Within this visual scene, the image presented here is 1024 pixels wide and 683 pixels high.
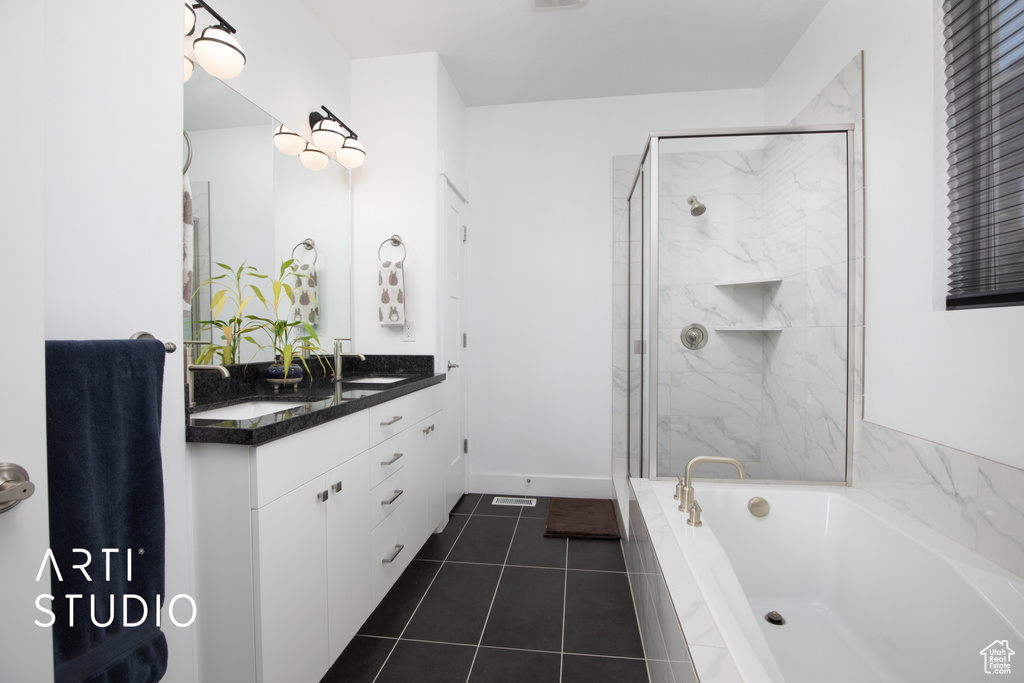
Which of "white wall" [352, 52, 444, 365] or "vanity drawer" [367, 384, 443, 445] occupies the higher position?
"white wall" [352, 52, 444, 365]

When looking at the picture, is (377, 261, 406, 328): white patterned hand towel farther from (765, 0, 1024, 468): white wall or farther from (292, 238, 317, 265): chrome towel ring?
(765, 0, 1024, 468): white wall

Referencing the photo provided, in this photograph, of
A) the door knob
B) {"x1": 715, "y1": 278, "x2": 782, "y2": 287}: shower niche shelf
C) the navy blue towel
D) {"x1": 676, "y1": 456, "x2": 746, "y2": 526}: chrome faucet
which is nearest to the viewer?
the door knob

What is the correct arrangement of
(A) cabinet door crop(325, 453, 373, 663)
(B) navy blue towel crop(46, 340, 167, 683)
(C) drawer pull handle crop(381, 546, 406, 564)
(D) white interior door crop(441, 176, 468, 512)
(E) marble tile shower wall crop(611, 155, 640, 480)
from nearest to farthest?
(B) navy blue towel crop(46, 340, 167, 683) < (A) cabinet door crop(325, 453, 373, 663) < (C) drawer pull handle crop(381, 546, 406, 564) < (D) white interior door crop(441, 176, 468, 512) < (E) marble tile shower wall crop(611, 155, 640, 480)

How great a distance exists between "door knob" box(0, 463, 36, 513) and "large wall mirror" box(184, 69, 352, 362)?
3.38 ft

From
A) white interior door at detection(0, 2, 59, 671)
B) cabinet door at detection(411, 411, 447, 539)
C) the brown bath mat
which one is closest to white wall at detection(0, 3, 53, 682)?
white interior door at detection(0, 2, 59, 671)

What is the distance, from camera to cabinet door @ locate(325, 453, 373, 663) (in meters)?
1.38

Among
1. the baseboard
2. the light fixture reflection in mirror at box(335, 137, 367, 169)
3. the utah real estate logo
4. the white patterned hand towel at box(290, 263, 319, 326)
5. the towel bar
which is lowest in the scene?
the baseboard

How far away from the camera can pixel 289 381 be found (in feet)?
6.12

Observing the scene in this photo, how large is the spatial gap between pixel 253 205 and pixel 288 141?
44 cm

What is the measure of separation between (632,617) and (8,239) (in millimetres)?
2015

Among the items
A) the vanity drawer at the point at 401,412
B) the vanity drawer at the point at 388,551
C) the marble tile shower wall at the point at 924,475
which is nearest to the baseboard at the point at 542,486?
the vanity drawer at the point at 401,412

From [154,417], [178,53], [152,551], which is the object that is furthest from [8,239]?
[178,53]

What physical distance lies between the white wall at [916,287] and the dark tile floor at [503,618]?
4.00ft

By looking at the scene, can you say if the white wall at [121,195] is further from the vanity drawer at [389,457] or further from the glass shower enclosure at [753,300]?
the glass shower enclosure at [753,300]
